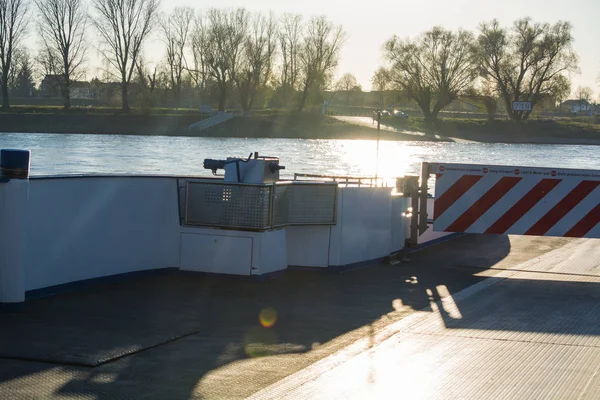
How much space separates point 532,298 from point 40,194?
556 centimetres

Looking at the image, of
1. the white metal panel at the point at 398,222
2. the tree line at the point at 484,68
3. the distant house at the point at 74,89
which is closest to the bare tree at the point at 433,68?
the tree line at the point at 484,68

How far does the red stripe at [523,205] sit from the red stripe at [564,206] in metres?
0.24

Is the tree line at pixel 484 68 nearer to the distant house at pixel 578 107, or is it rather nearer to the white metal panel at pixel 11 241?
the distant house at pixel 578 107

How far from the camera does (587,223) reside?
13.4m

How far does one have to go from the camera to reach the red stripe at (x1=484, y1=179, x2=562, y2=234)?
13.6 metres

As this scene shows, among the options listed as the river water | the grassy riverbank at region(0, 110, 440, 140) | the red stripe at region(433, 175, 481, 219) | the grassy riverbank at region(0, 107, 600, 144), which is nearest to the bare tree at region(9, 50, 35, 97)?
the grassy riverbank at region(0, 107, 600, 144)

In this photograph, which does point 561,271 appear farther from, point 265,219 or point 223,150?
point 223,150

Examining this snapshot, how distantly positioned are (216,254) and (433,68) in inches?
4417

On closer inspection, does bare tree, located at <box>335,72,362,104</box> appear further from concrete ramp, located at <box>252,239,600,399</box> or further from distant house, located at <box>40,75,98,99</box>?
concrete ramp, located at <box>252,239,600,399</box>

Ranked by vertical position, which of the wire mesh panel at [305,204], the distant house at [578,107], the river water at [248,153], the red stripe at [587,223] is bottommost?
the river water at [248,153]

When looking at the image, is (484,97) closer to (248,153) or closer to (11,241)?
(248,153)

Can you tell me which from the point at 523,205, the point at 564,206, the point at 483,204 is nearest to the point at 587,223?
the point at 564,206

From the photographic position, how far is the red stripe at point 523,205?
13.6m

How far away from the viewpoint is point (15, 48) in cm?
10825
